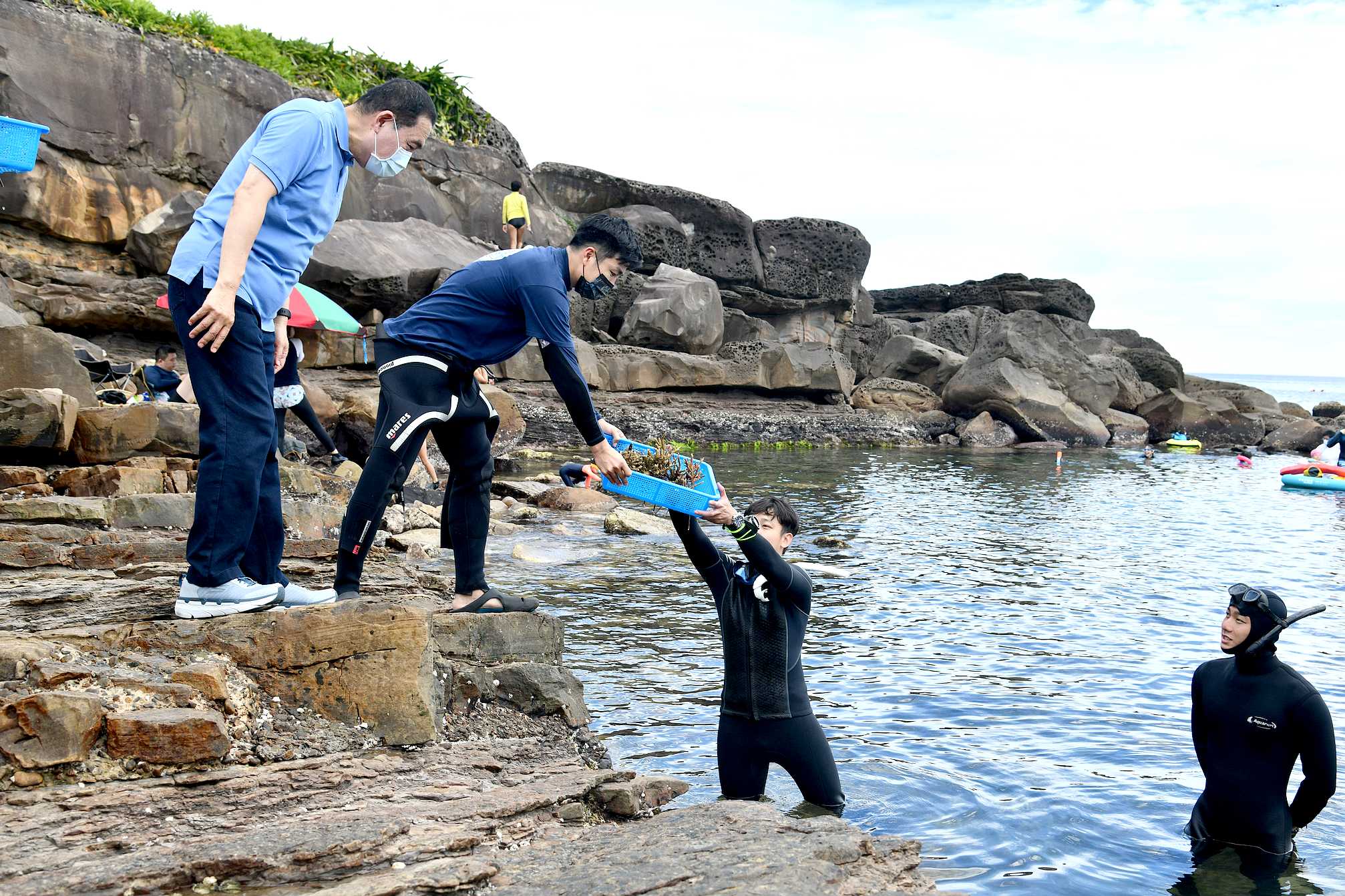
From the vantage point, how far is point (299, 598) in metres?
4.27

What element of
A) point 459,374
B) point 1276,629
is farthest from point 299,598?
point 1276,629

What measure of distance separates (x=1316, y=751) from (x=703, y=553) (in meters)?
2.77

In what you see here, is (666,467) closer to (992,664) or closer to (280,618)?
(280,618)

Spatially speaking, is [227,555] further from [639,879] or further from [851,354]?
[851,354]

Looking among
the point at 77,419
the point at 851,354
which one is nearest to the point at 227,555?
the point at 77,419

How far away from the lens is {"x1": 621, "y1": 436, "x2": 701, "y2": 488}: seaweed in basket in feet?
16.6

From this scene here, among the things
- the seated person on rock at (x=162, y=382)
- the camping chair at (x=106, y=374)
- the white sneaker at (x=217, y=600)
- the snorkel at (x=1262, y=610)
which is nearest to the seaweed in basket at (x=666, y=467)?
the white sneaker at (x=217, y=600)

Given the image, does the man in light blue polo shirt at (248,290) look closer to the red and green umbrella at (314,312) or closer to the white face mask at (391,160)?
the white face mask at (391,160)

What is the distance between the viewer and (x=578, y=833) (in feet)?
11.3

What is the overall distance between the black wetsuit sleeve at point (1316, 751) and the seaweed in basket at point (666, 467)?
9.30 ft

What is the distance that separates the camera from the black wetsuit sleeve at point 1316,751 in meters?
4.65

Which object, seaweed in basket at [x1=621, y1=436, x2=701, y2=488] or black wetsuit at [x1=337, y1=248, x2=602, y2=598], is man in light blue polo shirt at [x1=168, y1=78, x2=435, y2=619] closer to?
black wetsuit at [x1=337, y1=248, x2=602, y2=598]

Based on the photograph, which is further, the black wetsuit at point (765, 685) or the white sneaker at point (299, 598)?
the black wetsuit at point (765, 685)

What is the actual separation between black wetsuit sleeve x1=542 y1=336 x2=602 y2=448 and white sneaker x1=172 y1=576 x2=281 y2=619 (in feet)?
4.76
